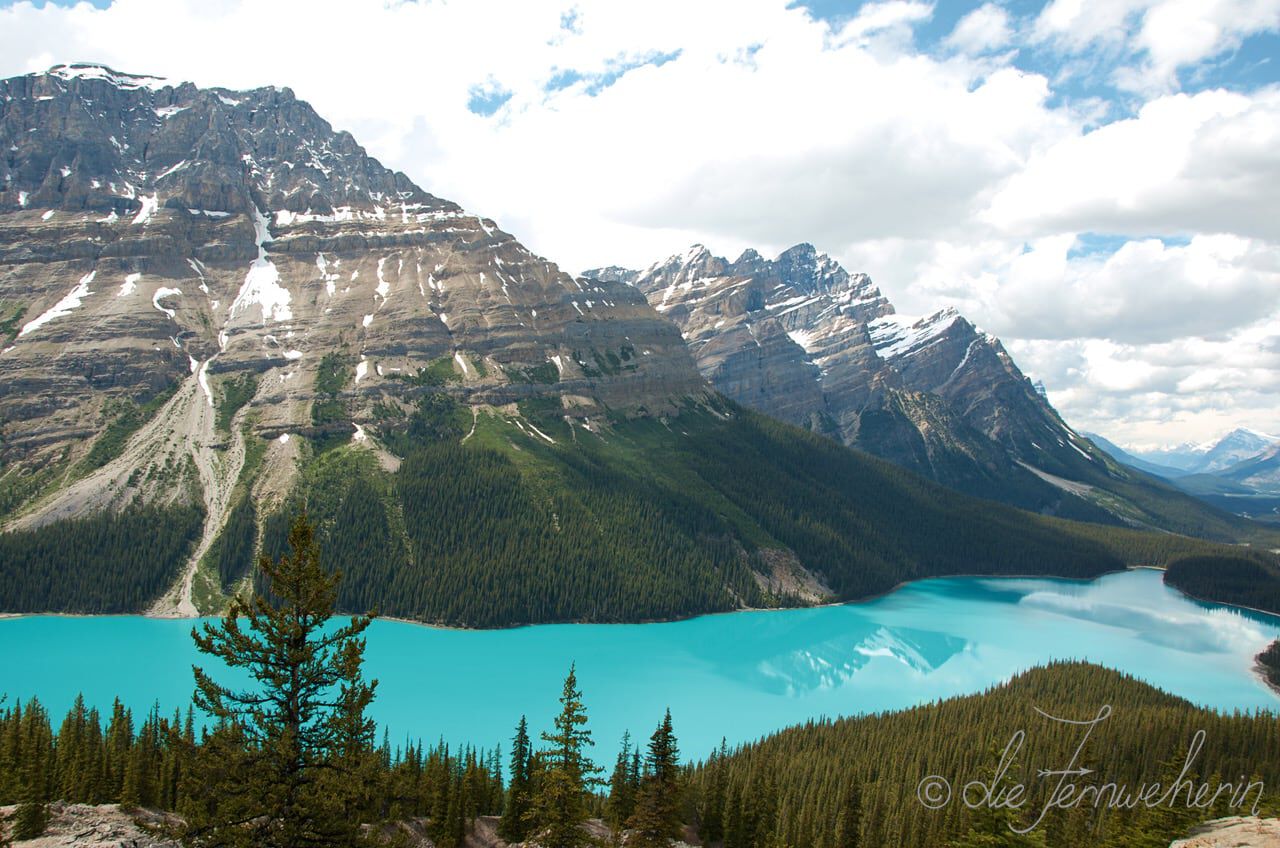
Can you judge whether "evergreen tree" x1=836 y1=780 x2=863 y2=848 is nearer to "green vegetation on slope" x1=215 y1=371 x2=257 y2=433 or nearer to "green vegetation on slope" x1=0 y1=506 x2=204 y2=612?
"green vegetation on slope" x1=0 y1=506 x2=204 y2=612

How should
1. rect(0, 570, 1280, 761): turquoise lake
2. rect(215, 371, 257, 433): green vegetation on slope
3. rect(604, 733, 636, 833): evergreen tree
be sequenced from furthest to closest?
rect(215, 371, 257, 433): green vegetation on slope
rect(0, 570, 1280, 761): turquoise lake
rect(604, 733, 636, 833): evergreen tree

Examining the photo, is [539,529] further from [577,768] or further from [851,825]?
[577,768]

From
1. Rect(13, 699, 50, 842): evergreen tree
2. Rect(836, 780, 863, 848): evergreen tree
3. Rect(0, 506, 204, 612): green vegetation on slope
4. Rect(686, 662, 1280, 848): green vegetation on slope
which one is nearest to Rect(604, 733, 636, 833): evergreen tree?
Rect(686, 662, 1280, 848): green vegetation on slope

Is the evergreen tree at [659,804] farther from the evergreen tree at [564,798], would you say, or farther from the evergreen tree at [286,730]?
the evergreen tree at [286,730]

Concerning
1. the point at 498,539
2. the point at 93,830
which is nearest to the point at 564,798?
the point at 93,830

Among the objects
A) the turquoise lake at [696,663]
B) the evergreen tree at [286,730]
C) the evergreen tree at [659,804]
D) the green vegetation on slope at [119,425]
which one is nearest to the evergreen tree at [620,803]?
the evergreen tree at [659,804]

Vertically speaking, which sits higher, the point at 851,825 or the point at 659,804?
the point at 659,804
